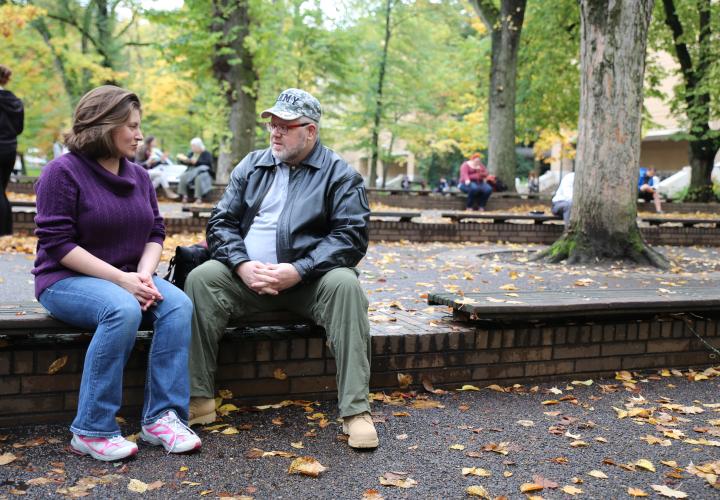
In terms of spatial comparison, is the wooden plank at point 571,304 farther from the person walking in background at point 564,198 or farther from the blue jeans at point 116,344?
the person walking in background at point 564,198

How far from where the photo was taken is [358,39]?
24047mm

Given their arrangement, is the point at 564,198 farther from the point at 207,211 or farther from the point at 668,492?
the point at 668,492

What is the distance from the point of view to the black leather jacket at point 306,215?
374cm

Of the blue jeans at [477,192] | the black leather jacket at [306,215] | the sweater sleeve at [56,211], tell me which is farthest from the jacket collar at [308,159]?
the blue jeans at [477,192]

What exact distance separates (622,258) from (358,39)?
16919 mm

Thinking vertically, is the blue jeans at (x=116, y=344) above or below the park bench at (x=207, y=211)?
below

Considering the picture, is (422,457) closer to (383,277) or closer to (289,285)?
(289,285)

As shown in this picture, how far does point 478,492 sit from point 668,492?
0.75 m

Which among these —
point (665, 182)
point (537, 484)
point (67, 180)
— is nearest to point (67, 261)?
point (67, 180)

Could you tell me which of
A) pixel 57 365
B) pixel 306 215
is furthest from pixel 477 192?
pixel 57 365

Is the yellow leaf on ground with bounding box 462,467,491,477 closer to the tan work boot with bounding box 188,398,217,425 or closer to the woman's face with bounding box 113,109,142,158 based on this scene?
the tan work boot with bounding box 188,398,217,425

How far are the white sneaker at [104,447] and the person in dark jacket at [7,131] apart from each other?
476 cm

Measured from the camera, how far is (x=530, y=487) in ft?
9.45

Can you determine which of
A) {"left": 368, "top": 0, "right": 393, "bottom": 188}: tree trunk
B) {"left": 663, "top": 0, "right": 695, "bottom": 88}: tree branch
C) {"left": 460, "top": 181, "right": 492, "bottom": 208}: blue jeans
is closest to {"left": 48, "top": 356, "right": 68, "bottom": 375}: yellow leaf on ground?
{"left": 460, "top": 181, "right": 492, "bottom": 208}: blue jeans
